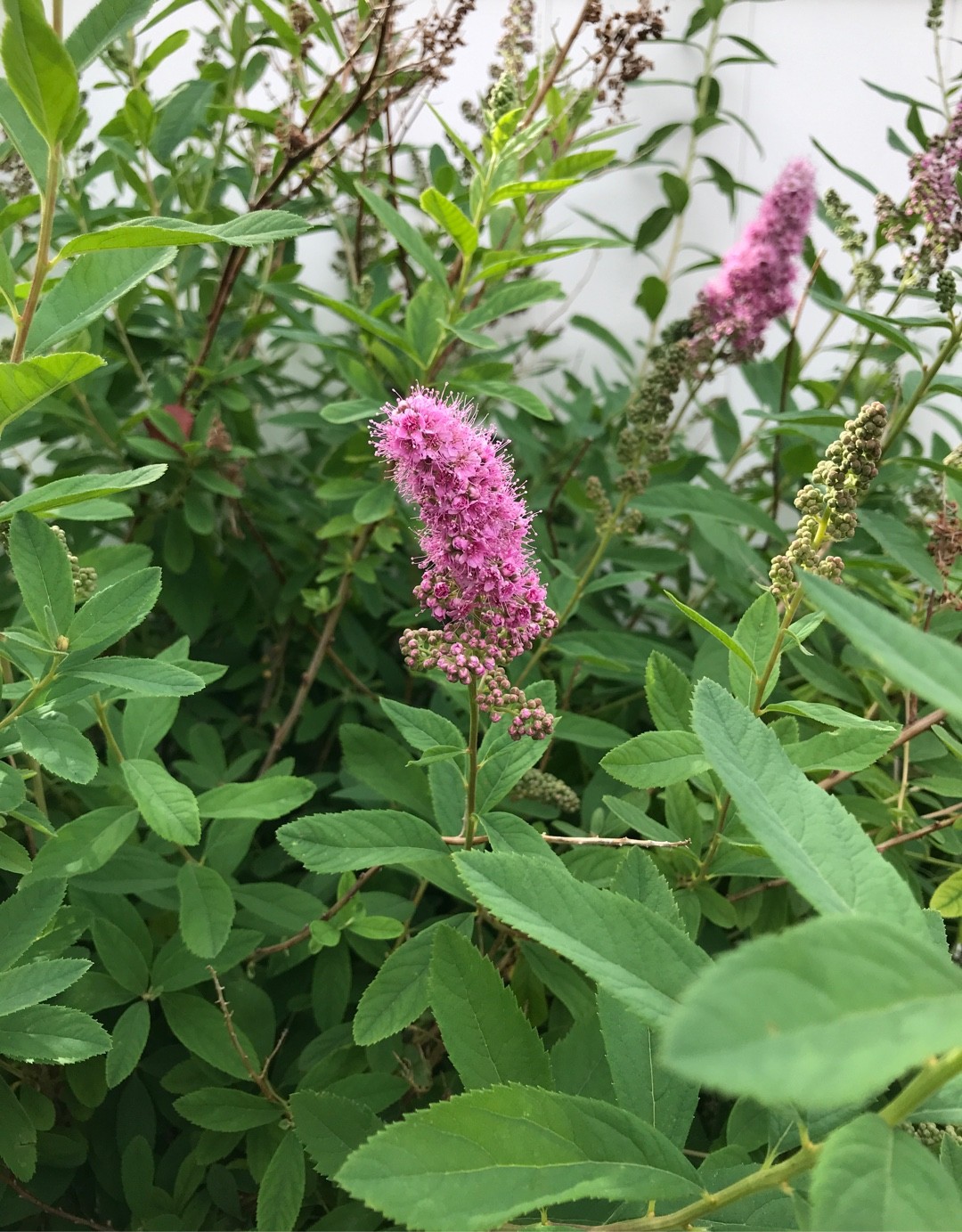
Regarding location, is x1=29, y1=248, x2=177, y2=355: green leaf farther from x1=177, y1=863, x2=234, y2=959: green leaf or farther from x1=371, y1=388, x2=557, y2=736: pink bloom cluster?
x1=177, y1=863, x2=234, y2=959: green leaf

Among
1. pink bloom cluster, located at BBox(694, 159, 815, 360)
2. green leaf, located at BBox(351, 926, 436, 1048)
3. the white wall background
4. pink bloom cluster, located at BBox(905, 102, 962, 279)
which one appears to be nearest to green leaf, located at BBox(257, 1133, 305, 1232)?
green leaf, located at BBox(351, 926, 436, 1048)

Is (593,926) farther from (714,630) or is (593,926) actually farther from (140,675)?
(140,675)

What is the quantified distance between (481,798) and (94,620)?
0.94ft

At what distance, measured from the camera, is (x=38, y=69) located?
1.44 feet

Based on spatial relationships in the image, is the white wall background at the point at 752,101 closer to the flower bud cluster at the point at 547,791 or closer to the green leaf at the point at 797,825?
the flower bud cluster at the point at 547,791

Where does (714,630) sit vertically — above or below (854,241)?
below

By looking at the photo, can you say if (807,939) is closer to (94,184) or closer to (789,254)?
(789,254)

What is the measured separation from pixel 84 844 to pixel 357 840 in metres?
0.22

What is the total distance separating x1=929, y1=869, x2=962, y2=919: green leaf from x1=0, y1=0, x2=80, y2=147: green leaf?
76 centimetres

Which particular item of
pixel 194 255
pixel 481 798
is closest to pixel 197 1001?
pixel 481 798

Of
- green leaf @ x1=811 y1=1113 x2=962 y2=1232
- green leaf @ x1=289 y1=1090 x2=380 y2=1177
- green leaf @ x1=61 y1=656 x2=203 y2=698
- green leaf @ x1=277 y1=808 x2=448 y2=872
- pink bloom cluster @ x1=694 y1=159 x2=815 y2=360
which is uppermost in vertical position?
pink bloom cluster @ x1=694 y1=159 x2=815 y2=360

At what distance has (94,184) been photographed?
165 centimetres

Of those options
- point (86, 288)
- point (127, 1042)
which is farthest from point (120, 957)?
point (86, 288)

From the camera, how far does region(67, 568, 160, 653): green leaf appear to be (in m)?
0.55
